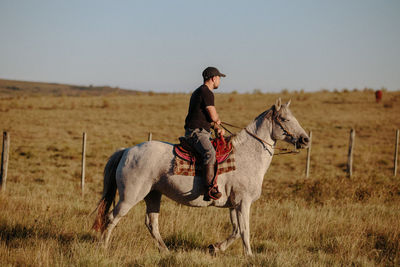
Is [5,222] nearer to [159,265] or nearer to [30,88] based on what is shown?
[159,265]

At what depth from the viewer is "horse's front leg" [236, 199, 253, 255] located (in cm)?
571

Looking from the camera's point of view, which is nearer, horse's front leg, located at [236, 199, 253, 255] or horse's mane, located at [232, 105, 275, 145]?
horse's front leg, located at [236, 199, 253, 255]

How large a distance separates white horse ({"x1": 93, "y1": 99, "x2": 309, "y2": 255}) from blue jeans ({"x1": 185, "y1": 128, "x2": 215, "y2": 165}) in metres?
0.36

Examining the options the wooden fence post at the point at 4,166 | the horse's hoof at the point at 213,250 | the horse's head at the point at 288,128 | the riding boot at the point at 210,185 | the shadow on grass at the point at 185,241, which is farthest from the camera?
the wooden fence post at the point at 4,166

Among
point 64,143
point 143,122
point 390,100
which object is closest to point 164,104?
point 143,122

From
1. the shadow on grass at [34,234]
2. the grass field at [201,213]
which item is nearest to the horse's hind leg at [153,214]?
the grass field at [201,213]

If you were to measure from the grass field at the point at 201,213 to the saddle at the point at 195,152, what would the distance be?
1.46 metres

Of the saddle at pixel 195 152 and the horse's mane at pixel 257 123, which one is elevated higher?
the horse's mane at pixel 257 123

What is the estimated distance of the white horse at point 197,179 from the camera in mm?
5812

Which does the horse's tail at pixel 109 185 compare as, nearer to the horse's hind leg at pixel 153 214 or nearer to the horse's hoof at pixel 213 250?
the horse's hind leg at pixel 153 214

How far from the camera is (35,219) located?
6875mm

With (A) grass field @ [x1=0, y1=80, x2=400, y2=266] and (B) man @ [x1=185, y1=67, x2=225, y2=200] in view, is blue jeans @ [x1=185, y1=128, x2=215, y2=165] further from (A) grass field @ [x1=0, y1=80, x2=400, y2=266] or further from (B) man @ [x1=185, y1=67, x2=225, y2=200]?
(A) grass field @ [x1=0, y1=80, x2=400, y2=266]

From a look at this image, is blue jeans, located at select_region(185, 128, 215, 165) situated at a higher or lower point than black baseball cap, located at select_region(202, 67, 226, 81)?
lower

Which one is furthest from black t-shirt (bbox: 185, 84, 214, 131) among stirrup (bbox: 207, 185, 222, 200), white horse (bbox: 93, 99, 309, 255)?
stirrup (bbox: 207, 185, 222, 200)
